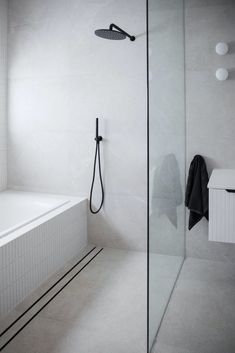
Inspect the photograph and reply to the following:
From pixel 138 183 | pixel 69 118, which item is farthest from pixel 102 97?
pixel 138 183

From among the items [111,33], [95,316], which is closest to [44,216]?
[95,316]

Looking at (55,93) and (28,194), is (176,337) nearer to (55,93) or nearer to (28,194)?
(28,194)

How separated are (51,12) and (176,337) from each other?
3.02 meters

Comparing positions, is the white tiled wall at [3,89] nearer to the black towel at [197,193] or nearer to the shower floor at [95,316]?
the shower floor at [95,316]

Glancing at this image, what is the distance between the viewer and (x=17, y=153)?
3.64 meters

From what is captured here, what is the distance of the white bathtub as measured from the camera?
7.36ft

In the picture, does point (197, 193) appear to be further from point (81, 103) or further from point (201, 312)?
point (81, 103)

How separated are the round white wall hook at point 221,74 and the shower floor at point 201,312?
1366 mm

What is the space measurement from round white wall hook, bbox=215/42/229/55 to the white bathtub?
1.70m

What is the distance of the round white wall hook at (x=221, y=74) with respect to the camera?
2082 millimetres

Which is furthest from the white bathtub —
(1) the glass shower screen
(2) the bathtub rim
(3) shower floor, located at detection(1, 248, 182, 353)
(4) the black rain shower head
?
(4) the black rain shower head

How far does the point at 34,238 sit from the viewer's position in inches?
98.6

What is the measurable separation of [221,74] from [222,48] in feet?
0.49

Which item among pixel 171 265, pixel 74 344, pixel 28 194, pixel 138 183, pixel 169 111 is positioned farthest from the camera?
pixel 28 194
